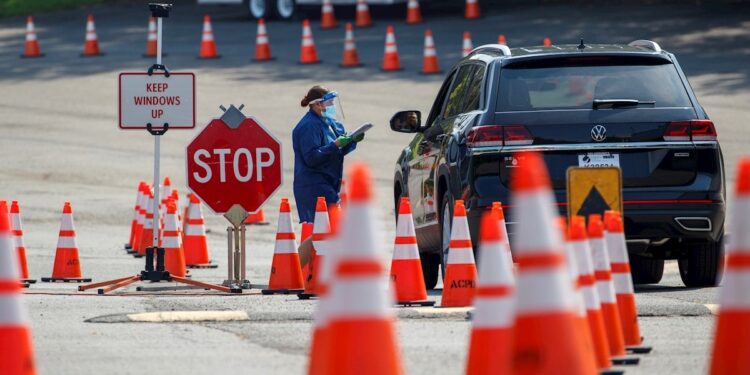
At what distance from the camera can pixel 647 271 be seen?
13547 millimetres

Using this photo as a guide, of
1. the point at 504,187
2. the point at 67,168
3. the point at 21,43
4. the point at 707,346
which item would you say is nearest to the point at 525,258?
the point at 707,346

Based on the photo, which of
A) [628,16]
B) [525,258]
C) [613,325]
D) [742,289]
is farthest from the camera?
[628,16]

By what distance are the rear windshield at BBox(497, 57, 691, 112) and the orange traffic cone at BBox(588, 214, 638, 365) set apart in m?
3.87

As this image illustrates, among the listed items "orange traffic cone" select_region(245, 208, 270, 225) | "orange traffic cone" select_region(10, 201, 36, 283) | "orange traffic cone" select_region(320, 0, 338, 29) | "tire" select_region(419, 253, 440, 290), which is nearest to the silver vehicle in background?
"orange traffic cone" select_region(320, 0, 338, 29)

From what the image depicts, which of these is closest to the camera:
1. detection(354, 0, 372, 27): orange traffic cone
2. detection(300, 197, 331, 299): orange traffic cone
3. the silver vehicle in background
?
detection(300, 197, 331, 299): orange traffic cone

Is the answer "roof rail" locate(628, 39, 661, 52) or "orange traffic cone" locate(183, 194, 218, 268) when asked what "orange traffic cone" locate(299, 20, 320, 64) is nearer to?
"orange traffic cone" locate(183, 194, 218, 268)

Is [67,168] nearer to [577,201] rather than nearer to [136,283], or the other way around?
[136,283]

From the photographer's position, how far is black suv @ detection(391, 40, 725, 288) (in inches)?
460

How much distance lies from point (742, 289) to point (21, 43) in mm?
28814

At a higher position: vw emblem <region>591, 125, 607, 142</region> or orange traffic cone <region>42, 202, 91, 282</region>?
vw emblem <region>591, 125, 607, 142</region>

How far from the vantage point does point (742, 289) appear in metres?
6.42

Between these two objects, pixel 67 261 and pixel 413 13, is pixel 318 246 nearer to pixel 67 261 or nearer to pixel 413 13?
pixel 67 261

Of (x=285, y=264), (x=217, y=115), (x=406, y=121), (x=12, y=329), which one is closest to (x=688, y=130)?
(x=406, y=121)

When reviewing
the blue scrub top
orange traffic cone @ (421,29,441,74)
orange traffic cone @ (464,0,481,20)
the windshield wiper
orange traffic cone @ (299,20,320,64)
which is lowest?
the blue scrub top
